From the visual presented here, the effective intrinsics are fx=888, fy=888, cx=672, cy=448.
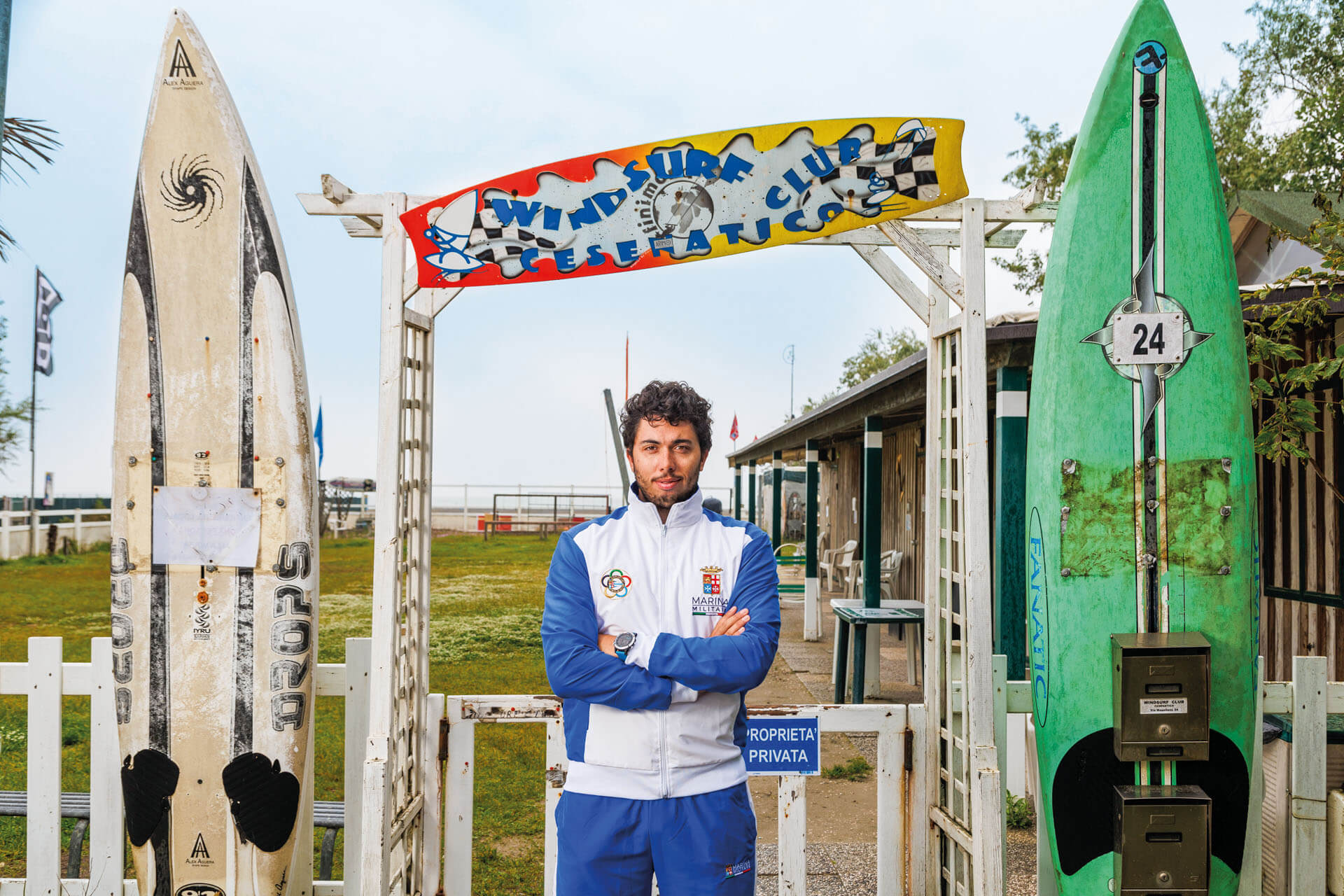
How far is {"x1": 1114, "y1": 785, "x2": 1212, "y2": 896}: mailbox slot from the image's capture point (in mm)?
2705

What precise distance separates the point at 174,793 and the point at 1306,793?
3.80 meters

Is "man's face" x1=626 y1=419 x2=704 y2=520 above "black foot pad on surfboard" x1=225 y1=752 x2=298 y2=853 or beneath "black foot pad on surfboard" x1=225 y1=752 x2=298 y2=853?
above

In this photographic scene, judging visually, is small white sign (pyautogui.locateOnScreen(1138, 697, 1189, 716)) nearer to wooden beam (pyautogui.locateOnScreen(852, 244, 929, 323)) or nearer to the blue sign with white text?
the blue sign with white text

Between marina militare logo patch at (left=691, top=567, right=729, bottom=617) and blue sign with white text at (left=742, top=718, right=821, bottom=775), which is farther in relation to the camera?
blue sign with white text at (left=742, top=718, right=821, bottom=775)

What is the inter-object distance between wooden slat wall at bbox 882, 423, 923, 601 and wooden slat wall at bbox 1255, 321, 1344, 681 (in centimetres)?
450

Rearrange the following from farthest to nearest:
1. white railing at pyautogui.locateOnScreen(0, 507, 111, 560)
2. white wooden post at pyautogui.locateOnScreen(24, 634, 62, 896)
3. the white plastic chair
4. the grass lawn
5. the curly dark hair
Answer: white railing at pyautogui.locateOnScreen(0, 507, 111, 560), the white plastic chair, the grass lawn, white wooden post at pyautogui.locateOnScreen(24, 634, 62, 896), the curly dark hair

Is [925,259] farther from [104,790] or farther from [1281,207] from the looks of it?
[1281,207]

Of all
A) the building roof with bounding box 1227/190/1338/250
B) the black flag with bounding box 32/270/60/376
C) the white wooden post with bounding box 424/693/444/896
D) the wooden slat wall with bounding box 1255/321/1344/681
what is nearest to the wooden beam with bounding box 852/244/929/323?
the white wooden post with bounding box 424/693/444/896

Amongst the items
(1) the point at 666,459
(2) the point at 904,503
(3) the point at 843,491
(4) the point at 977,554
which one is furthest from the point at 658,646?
(3) the point at 843,491

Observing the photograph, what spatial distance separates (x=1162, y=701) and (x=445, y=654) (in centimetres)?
694

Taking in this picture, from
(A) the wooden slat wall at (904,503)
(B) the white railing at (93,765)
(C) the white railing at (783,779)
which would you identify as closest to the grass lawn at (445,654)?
(C) the white railing at (783,779)

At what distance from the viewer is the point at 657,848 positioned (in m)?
2.02

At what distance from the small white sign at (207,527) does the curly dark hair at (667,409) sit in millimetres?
1682

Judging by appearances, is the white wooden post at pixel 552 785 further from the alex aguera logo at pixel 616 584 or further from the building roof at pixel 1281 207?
the building roof at pixel 1281 207
